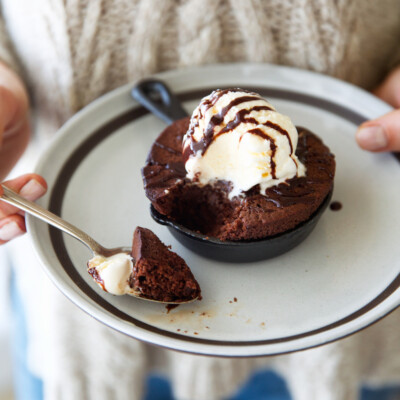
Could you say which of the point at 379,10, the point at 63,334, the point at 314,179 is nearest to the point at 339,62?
the point at 379,10

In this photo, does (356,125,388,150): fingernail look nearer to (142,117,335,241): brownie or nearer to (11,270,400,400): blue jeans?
(142,117,335,241): brownie

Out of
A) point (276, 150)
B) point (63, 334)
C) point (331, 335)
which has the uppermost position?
point (276, 150)

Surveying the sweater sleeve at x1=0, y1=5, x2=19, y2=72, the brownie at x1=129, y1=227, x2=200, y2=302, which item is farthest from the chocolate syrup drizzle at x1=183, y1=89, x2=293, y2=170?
the sweater sleeve at x1=0, y1=5, x2=19, y2=72

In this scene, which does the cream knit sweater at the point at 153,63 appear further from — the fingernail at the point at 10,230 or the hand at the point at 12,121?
the fingernail at the point at 10,230

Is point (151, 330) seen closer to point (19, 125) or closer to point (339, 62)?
point (19, 125)

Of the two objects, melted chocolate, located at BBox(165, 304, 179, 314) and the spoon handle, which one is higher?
the spoon handle

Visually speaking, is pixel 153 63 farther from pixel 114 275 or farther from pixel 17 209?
pixel 114 275

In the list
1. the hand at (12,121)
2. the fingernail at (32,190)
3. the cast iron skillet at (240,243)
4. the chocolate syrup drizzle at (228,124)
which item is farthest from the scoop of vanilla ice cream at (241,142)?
the hand at (12,121)
